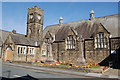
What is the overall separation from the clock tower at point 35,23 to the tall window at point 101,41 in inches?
785

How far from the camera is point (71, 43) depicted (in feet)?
89.1

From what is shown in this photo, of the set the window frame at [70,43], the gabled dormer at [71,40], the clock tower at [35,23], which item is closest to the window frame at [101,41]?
the gabled dormer at [71,40]

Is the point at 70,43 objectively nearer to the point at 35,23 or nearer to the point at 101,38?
the point at 101,38

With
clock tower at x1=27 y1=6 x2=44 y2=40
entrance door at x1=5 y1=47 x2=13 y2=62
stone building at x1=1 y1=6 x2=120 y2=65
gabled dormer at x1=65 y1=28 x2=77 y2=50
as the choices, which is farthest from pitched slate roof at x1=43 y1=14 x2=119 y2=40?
entrance door at x1=5 y1=47 x2=13 y2=62

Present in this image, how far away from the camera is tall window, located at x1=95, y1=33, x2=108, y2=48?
2278 centimetres

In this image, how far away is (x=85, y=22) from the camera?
2991 centimetres

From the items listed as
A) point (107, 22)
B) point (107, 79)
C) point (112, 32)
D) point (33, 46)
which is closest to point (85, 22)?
point (107, 22)

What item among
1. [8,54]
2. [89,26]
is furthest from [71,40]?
[8,54]

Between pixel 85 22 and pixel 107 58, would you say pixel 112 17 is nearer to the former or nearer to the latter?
pixel 85 22

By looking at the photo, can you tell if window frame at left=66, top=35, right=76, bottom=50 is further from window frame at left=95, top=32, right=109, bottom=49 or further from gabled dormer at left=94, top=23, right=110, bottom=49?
window frame at left=95, top=32, right=109, bottom=49

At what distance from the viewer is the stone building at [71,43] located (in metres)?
22.8

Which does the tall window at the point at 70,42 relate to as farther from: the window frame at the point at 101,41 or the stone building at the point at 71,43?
the window frame at the point at 101,41

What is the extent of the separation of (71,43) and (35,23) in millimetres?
15625

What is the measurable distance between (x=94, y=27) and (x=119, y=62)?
9.61 metres
